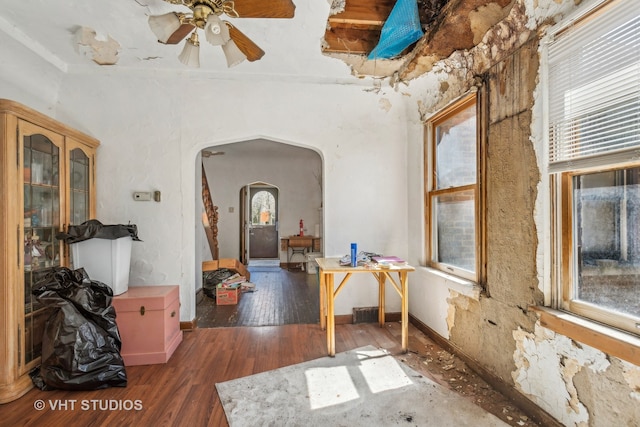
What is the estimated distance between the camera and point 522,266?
200cm

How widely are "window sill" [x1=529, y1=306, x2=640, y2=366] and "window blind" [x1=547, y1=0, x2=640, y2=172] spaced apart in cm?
87

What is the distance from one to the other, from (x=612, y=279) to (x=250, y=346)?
9.42ft

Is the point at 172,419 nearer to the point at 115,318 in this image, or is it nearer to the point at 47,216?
the point at 115,318

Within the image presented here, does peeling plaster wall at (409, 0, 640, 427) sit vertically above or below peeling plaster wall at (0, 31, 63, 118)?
below

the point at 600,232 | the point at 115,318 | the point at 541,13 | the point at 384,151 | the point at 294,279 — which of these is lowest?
the point at 294,279

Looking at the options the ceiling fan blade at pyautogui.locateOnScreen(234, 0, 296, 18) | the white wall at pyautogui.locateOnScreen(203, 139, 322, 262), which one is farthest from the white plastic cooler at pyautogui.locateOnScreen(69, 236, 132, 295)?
the white wall at pyautogui.locateOnScreen(203, 139, 322, 262)

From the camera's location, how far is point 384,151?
12.0 ft

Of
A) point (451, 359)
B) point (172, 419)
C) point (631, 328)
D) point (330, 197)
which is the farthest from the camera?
point (330, 197)

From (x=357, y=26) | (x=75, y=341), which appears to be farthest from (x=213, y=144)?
(x=75, y=341)

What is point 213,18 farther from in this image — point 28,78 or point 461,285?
point 461,285

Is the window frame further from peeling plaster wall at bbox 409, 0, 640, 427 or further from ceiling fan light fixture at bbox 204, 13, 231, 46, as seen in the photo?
ceiling fan light fixture at bbox 204, 13, 231, 46

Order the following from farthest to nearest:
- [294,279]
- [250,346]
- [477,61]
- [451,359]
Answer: [294,279]
[250,346]
[451,359]
[477,61]

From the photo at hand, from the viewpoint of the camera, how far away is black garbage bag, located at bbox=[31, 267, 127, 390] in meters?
2.20

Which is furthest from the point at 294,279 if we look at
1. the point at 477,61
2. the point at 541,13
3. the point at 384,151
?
the point at 541,13
